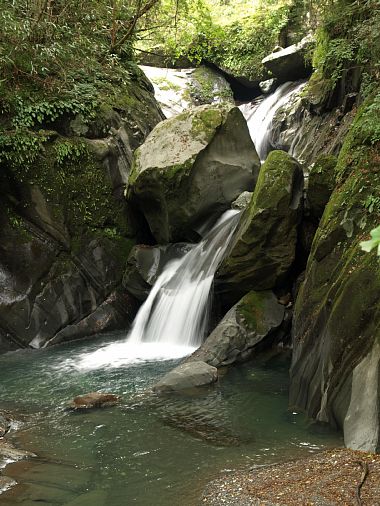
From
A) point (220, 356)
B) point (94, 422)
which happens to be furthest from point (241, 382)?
point (94, 422)

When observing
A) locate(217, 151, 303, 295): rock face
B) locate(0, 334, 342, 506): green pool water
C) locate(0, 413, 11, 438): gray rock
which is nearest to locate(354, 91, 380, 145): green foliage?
locate(217, 151, 303, 295): rock face

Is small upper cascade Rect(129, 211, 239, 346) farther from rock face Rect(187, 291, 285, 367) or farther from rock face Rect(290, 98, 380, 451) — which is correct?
rock face Rect(290, 98, 380, 451)

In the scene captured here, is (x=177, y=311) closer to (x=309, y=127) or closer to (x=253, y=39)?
(x=309, y=127)

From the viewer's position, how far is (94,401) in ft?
22.2

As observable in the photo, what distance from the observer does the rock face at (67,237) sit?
1067 centimetres

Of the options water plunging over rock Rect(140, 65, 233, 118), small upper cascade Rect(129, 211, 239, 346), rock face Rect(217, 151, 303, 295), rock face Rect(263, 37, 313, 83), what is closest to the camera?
rock face Rect(217, 151, 303, 295)

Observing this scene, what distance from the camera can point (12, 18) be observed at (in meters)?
9.34

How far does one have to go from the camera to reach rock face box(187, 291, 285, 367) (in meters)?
8.28

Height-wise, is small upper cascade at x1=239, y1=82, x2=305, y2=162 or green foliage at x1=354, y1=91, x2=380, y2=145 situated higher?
small upper cascade at x1=239, y1=82, x2=305, y2=162

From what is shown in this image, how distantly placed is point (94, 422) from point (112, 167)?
24.5 ft

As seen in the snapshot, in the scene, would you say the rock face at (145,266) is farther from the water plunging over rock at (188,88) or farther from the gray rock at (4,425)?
the water plunging over rock at (188,88)

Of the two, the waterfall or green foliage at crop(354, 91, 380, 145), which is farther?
the waterfall

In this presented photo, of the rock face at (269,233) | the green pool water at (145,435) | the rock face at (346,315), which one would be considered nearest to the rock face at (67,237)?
the green pool water at (145,435)

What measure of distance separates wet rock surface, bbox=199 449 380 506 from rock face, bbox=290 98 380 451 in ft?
1.41
